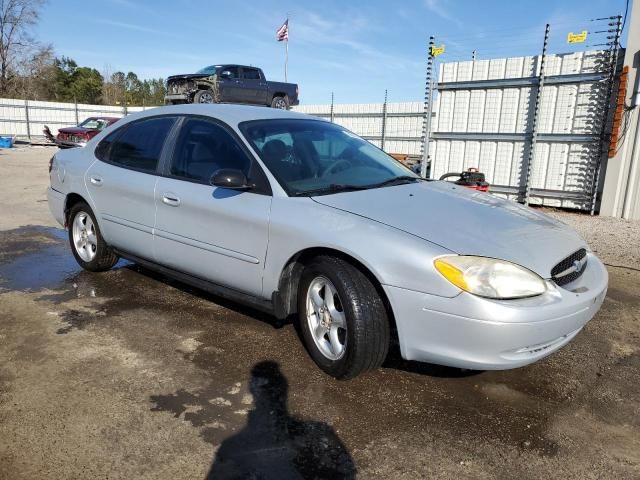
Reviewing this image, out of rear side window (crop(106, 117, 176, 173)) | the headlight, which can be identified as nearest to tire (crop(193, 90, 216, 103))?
rear side window (crop(106, 117, 176, 173))

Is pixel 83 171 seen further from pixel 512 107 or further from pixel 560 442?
pixel 512 107

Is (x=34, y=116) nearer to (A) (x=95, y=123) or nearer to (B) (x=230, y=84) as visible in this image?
(A) (x=95, y=123)

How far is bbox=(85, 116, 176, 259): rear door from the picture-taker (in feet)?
13.5

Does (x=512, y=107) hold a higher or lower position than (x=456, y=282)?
higher

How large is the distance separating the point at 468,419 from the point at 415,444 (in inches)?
15.6

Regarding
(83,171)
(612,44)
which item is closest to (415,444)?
(83,171)

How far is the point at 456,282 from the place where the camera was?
2.50m

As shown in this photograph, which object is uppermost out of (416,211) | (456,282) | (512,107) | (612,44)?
(612,44)

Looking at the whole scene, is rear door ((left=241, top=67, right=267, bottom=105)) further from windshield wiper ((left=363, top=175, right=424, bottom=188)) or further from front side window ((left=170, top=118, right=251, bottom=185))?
windshield wiper ((left=363, top=175, right=424, bottom=188))

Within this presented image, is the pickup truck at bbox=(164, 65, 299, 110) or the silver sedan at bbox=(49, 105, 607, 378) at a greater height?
the pickup truck at bbox=(164, 65, 299, 110)

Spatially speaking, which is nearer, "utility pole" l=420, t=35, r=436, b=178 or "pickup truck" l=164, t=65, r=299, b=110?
"utility pole" l=420, t=35, r=436, b=178

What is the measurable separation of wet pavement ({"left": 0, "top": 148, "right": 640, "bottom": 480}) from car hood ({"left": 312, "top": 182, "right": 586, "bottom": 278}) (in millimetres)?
833

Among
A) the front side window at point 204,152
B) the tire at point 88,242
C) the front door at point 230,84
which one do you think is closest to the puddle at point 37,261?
the tire at point 88,242

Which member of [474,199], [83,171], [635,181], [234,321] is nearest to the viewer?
[474,199]
